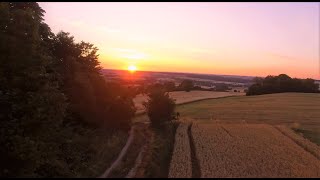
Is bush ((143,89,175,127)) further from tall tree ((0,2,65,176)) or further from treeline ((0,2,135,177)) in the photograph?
tall tree ((0,2,65,176))

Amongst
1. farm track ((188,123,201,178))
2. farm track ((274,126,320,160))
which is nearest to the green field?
farm track ((274,126,320,160))

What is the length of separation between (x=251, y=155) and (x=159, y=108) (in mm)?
20707

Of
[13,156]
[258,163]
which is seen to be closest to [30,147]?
[13,156]

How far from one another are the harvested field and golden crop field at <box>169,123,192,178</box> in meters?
0.66

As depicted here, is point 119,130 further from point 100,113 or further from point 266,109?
point 266,109

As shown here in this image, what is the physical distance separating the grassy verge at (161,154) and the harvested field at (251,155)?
1.71m

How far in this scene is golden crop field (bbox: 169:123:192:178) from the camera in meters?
19.6

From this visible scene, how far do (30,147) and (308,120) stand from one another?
1501 inches

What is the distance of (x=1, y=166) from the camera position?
18062 millimetres

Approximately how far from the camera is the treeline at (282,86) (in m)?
103

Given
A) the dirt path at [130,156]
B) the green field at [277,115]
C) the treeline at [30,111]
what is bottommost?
the green field at [277,115]

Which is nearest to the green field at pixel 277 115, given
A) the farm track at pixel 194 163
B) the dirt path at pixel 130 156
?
the farm track at pixel 194 163

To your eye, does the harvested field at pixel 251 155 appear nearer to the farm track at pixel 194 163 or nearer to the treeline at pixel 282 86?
the farm track at pixel 194 163

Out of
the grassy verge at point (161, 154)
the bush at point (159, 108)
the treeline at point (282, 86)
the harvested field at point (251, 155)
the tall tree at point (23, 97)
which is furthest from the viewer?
the treeline at point (282, 86)
